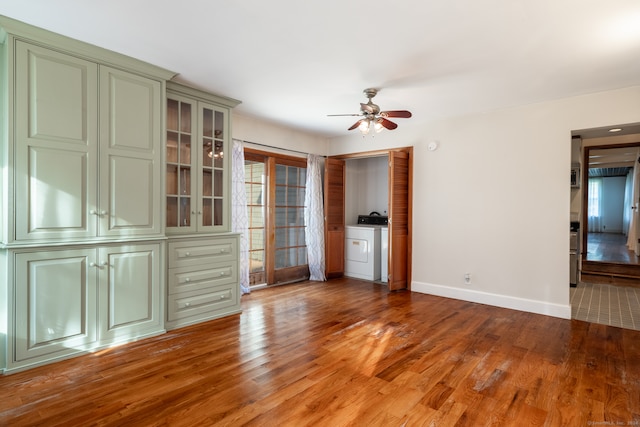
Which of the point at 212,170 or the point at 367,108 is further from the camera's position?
the point at 212,170

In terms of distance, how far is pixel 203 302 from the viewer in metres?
3.58

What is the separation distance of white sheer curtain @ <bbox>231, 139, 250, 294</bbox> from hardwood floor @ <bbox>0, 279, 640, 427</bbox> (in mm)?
1124

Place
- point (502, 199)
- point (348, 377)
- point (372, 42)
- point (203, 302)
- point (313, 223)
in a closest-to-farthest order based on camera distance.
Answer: point (348, 377) → point (372, 42) → point (203, 302) → point (502, 199) → point (313, 223)

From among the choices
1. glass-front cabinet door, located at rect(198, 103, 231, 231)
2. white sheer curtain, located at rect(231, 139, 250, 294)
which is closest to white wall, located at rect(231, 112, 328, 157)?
white sheer curtain, located at rect(231, 139, 250, 294)

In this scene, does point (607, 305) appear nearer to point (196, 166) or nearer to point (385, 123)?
point (385, 123)

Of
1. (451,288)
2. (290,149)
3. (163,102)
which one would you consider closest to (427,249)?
(451,288)

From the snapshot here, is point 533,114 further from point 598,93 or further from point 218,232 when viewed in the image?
point 218,232

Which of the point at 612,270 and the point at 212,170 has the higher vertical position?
the point at 212,170

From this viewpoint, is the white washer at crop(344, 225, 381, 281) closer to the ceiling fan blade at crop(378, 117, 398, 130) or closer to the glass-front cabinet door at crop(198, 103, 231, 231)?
the ceiling fan blade at crop(378, 117, 398, 130)

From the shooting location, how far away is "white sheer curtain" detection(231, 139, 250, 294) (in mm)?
4594

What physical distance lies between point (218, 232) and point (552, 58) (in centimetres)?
353

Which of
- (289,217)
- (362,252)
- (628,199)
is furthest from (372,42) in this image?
(628,199)

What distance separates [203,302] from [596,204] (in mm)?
15333

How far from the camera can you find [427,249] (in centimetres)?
489
